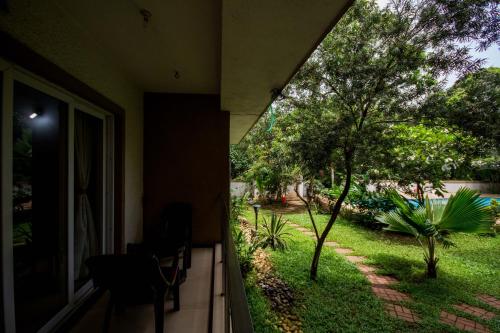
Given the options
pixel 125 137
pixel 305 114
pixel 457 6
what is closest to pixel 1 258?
pixel 125 137

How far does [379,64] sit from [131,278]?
3.55 meters

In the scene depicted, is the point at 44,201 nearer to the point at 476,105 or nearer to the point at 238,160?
the point at 476,105

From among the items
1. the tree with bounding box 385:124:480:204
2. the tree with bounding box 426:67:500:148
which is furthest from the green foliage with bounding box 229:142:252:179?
the tree with bounding box 426:67:500:148

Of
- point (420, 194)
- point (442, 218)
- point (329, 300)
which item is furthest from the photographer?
point (420, 194)

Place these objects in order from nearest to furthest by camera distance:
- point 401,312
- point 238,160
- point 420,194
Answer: point 401,312
point 420,194
point 238,160

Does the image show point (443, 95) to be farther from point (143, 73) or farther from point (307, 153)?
point (143, 73)

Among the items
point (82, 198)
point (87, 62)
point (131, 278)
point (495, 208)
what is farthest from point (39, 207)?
point (495, 208)

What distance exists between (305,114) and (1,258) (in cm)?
354

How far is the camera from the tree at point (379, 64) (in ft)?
8.27

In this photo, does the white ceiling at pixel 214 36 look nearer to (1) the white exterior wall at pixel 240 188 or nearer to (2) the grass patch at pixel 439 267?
(2) the grass patch at pixel 439 267

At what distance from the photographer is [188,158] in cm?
385

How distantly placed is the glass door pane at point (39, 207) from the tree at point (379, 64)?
295cm

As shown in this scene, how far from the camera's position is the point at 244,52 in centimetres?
196

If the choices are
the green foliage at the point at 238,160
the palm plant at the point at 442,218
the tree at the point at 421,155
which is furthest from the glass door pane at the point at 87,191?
the green foliage at the point at 238,160
